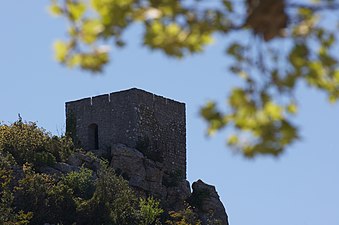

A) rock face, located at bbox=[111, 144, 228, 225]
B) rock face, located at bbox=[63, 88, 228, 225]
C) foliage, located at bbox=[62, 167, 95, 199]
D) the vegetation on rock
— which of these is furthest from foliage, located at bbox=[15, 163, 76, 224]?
rock face, located at bbox=[111, 144, 228, 225]

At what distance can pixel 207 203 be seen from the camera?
35000mm

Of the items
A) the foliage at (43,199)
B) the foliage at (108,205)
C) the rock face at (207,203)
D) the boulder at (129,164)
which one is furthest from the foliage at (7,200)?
the rock face at (207,203)

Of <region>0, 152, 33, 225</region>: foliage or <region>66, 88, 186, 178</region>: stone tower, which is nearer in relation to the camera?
<region>0, 152, 33, 225</region>: foliage

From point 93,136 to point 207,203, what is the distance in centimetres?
476

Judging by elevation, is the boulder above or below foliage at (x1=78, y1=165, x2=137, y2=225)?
above

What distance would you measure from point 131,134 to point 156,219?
5.43 metres

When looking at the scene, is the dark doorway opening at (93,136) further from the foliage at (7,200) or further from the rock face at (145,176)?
the foliage at (7,200)

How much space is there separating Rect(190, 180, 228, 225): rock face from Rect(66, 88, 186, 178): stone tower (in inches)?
46.2

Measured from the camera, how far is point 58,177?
101 feet

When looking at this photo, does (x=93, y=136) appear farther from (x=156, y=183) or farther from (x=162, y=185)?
(x=162, y=185)

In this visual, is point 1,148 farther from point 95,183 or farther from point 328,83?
point 328,83

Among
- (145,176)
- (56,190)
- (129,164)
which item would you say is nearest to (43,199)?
(56,190)

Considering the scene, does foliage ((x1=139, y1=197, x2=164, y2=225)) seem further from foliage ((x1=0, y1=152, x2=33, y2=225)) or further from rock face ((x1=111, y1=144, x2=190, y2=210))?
foliage ((x1=0, y1=152, x2=33, y2=225))

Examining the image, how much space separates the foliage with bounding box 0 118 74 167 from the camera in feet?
103
